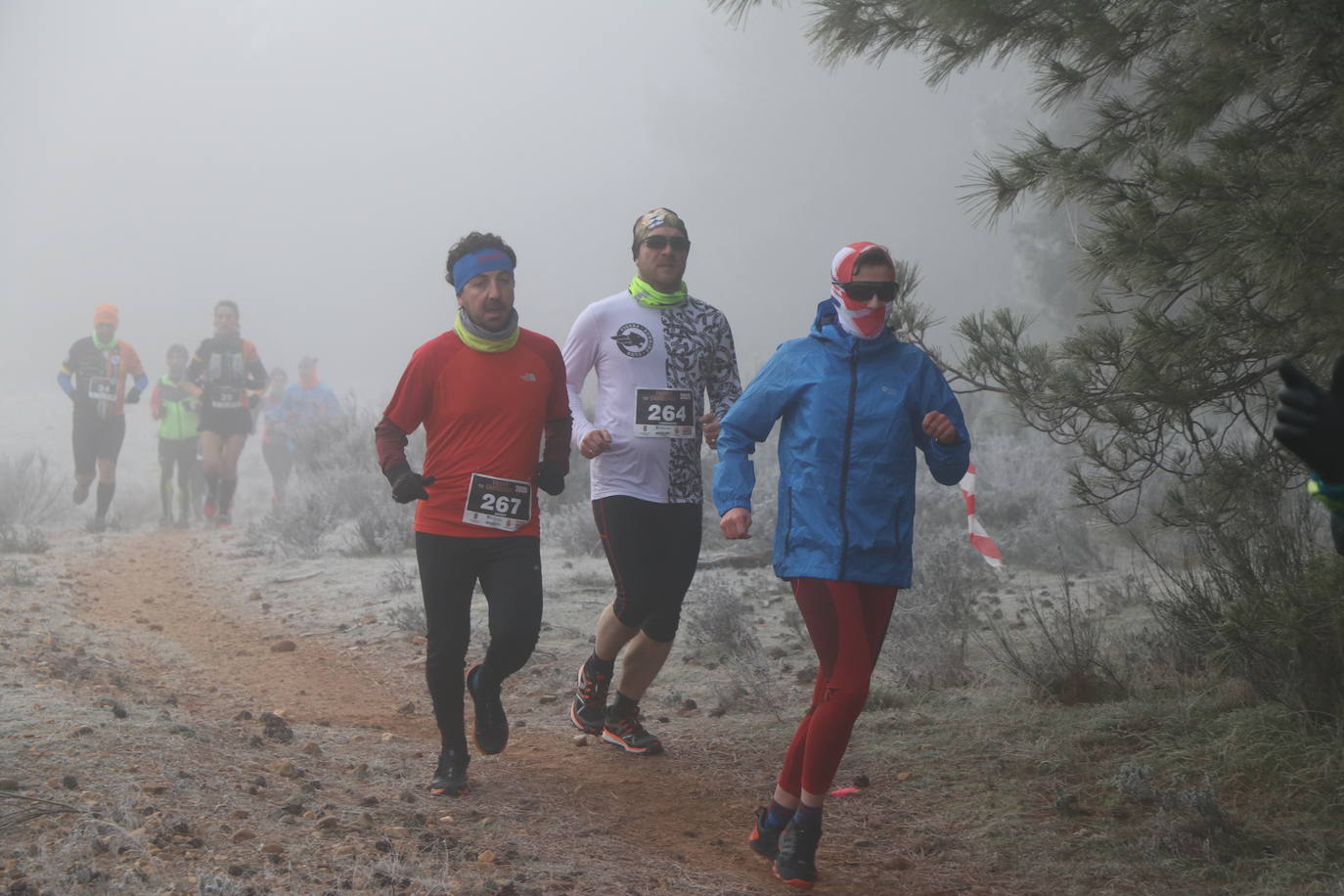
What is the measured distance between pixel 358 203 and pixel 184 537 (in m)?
121

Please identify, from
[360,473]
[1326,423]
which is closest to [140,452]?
[360,473]

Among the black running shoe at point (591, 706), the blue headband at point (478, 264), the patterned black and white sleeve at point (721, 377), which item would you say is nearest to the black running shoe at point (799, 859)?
the black running shoe at point (591, 706)

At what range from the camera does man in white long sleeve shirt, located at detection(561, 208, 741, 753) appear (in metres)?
5.18

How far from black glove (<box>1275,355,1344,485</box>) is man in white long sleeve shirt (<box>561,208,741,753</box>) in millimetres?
3024

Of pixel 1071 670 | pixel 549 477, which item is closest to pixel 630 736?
pixel 549 477

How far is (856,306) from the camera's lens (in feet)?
13.0

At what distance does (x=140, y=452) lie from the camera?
133 ft

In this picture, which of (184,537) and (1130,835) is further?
(184,537)

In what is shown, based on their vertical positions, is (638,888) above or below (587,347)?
below

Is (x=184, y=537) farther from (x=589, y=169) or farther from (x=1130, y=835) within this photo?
(x=589, y=169)

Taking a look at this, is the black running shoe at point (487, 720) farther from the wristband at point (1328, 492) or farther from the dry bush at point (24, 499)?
the dry bush at point (24, 499)

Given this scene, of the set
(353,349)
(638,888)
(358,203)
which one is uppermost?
(358,203)

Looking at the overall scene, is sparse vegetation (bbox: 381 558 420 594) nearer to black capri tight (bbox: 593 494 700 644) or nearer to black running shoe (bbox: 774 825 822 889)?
black capri tight (bbox: 593 494 700 644)

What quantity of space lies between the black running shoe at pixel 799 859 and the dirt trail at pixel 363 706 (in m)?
0.05
